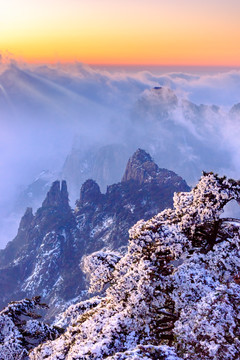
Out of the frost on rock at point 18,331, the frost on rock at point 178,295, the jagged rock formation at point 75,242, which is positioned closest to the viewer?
the frost on rock at point 178,295

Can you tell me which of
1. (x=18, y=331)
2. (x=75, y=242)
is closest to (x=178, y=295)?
(x=18, y=331)

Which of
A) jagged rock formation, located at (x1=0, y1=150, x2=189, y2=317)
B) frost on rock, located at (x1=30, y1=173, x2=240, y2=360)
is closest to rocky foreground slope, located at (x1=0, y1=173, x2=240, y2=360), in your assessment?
frost on rock, located at (x1=30, y1=173, x2=240, y2=360)

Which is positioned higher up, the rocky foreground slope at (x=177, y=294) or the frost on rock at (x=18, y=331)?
the rocky foreground slope at (x=177, y=294)

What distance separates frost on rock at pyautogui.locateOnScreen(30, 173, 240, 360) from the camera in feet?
31.4

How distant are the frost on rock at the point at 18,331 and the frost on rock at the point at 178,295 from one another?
8.45ft

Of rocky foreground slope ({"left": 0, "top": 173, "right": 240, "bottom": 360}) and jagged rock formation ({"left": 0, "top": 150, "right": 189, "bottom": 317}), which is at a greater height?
jagged rock formation ({"left": 0, "top": 150, "right": 189, "bottom": 317})

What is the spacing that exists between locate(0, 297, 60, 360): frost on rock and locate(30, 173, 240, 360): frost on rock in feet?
8.45

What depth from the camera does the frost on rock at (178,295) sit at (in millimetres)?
9560

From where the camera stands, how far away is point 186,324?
1036cm

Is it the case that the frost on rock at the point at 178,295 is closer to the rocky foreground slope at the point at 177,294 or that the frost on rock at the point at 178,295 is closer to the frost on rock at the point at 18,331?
the rocky foreground slope at the point at 177,294

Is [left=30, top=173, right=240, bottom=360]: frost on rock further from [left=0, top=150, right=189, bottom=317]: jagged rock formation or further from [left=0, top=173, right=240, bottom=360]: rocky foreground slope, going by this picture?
[left=0, top=150, right=189, bottom=317]: jagged rock formation

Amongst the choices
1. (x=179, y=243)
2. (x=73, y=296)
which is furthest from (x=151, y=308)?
(x=73, y=296)

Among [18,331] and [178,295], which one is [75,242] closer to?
[18,331]

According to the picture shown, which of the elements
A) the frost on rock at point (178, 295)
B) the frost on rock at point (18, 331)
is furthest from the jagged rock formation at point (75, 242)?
the frost on rock at point (178, 295)
